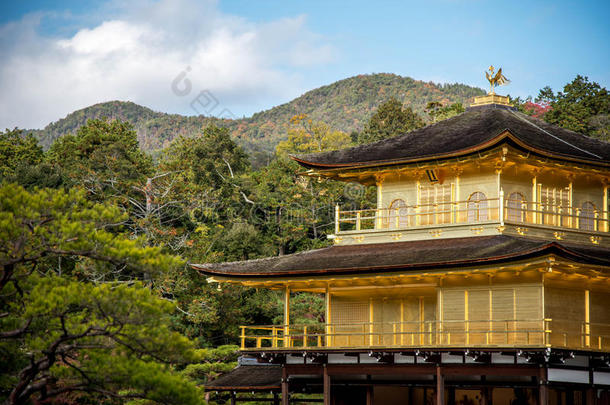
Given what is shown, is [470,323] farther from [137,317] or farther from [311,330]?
[311,330]

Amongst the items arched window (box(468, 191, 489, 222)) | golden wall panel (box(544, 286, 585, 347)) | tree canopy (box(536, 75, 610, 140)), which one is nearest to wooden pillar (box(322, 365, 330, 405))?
arched window (box(468, 191, 489, 222))

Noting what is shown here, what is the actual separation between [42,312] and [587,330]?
14.7 metres

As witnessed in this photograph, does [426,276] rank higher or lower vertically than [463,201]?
lower

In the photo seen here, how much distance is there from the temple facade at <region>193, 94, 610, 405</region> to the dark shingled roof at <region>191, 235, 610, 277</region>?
0.05 metres

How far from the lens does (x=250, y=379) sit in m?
28.6

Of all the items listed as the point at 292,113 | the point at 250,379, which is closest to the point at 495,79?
the point at 250,379

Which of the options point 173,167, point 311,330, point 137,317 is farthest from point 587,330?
point 173,167

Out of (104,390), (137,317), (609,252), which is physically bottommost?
(104,390)

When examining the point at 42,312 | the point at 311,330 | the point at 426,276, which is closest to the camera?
the point at 42,312

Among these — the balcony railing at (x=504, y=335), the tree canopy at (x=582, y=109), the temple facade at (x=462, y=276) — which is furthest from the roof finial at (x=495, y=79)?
the tree canopy at (x=582, y=109)

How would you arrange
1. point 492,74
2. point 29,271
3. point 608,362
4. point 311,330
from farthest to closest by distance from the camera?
point 311,330, point 492,74, point 608,362, point 29,271

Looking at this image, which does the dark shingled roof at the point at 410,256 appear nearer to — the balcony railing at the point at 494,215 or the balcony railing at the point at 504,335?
the balcony railing at the point at 494,215

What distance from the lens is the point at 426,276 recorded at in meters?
24.4

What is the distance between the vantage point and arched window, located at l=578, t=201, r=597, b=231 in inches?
1059
